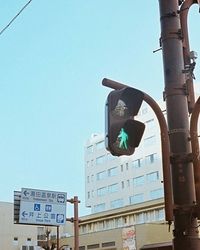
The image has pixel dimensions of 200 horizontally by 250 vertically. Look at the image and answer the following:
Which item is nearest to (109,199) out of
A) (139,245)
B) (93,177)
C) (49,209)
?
(93,177)

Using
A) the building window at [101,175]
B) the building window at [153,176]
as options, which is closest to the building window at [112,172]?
the building window at [101,175]

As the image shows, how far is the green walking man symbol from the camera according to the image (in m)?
3.30

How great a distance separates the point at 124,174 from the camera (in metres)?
69.8

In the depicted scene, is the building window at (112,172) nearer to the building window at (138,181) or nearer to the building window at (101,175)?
the building window at (101,175)

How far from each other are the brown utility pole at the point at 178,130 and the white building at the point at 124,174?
54.1 meters

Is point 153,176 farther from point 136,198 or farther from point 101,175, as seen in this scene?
point 101,175

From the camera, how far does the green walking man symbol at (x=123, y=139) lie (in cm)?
330

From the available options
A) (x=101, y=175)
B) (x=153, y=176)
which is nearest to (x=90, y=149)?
(x=101, y=175)

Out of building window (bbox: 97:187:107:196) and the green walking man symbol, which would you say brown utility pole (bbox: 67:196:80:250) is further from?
building window (bbox: 97:187:107:196)

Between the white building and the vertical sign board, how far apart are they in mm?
37286

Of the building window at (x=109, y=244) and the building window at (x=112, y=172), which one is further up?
the building window at (x=112, y=172)

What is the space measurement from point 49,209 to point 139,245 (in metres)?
14.4

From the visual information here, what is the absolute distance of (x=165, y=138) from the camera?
340 centimetres

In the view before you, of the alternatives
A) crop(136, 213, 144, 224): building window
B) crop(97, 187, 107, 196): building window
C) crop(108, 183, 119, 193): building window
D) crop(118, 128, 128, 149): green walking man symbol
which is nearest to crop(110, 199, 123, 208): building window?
crop(108, 183, 119, 193): building window
